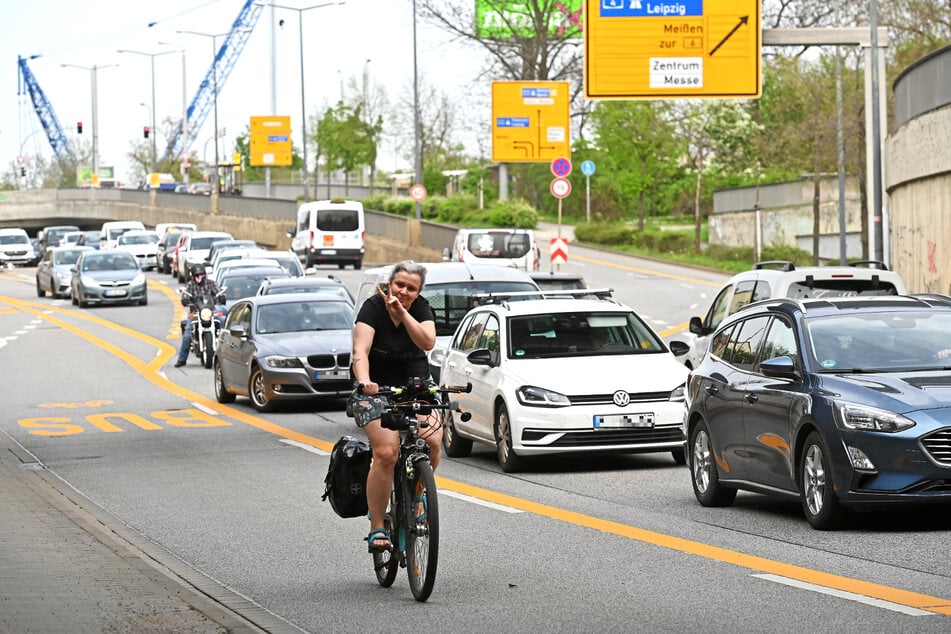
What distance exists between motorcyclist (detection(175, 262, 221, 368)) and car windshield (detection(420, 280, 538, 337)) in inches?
407

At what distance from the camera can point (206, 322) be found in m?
31.4

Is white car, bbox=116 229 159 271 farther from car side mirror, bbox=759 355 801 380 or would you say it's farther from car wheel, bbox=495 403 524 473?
car side mirror, bbox=759 355 801 380

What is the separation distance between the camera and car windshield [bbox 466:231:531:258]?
4638 cm

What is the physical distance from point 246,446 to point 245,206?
77820 mm

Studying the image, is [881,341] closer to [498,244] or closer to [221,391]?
[221,391]

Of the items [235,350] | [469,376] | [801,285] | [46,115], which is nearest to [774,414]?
[469,376]

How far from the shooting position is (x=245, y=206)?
313 ft

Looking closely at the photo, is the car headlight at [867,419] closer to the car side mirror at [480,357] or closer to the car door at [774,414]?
the car door at [774,414]

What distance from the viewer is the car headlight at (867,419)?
10.3m

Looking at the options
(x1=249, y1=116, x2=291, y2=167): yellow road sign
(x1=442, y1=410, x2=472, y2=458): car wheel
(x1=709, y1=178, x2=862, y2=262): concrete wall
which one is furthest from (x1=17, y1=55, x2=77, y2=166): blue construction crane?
(x1=442, y1=410, x2=472, y2=458): car wheel

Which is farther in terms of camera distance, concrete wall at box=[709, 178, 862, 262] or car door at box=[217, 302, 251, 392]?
concrete wall at box=[709, 178, 862, 262]

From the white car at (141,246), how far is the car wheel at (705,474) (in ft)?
196

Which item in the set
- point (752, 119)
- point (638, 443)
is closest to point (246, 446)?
point (638, 443)

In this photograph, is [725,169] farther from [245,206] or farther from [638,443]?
[638,443]
